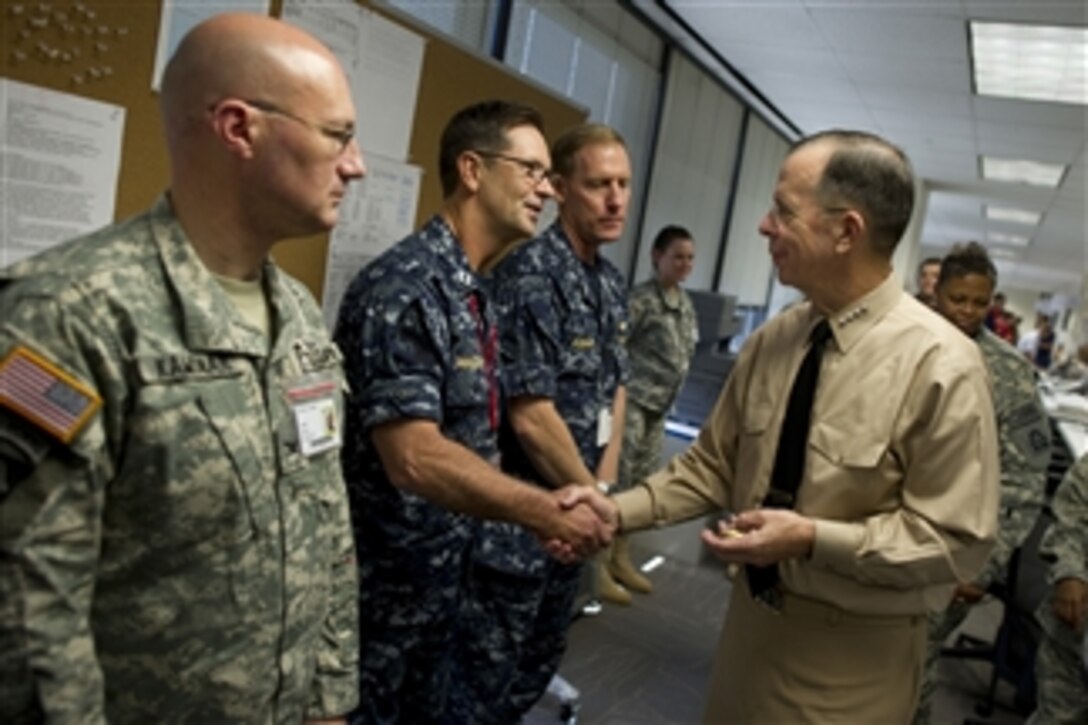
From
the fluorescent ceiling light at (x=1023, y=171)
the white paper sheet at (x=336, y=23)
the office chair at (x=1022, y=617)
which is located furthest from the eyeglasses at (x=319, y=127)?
the fluorescent ceiling light at (x=1023, y=171)

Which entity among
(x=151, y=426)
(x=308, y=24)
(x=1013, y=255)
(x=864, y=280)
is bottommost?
(x=151, y=426)

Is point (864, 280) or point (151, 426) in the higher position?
point (864, 280)

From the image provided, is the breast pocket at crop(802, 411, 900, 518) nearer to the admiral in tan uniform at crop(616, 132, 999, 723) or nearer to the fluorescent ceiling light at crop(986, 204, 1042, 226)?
the admiral in tan uniform at crop(616, 132, 999, 723)

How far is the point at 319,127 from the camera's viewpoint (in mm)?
1081

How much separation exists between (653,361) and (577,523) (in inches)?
92.7

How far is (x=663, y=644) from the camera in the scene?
341 cm

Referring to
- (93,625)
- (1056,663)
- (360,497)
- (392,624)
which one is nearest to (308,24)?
(360,497)

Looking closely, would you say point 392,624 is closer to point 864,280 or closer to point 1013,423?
point 864,280

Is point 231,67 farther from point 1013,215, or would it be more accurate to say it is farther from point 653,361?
point 1013,215

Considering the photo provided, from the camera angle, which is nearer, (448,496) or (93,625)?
(93,625)

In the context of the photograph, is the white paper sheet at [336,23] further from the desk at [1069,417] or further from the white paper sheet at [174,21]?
the desk at [1069,417]

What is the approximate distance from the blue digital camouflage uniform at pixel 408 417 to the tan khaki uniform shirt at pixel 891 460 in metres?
0.59

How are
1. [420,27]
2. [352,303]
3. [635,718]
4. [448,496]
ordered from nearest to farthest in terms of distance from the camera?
[448,496] < [352,303] < [420,27] < [635,718]

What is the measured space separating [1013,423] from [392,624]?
1976 mm
